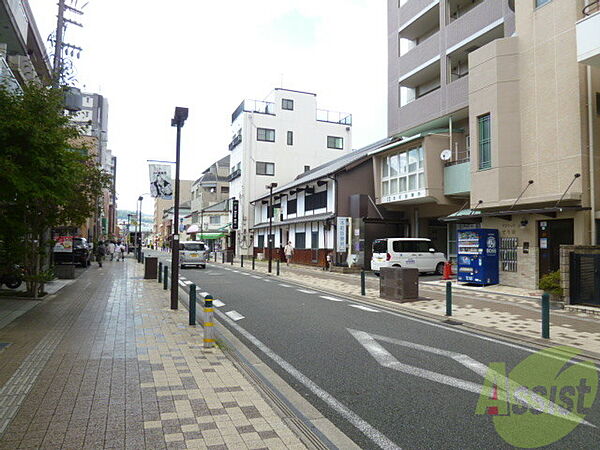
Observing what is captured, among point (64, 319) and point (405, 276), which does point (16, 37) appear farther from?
point (405, 276)

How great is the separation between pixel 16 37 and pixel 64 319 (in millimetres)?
10815

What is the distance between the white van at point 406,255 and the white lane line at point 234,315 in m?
11.3

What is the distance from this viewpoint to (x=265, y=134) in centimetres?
4812

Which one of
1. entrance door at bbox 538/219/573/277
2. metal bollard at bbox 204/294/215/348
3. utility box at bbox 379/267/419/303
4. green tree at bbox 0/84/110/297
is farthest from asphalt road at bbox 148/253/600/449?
entrance door at bbox 538/219/573/277

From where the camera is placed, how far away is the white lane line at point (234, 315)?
34.1ft

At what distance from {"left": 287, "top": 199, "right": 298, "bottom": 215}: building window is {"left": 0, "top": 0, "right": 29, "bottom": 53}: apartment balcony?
23.0 meters

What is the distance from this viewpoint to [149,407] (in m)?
4.53

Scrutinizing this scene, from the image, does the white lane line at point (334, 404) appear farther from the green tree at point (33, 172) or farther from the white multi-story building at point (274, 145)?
the white multi-story building at point (274, 145)

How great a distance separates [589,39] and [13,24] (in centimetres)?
1695

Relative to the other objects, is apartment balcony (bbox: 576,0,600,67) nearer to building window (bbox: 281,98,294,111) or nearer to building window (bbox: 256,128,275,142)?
building window (bbox: 256,128,275,142)

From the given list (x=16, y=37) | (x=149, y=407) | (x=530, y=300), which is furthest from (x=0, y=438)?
(x=16, y=37)

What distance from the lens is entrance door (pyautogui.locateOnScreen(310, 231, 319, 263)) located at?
31237mm

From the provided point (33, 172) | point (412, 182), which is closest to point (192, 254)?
point (412, 182)

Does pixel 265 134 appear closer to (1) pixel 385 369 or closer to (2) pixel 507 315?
(2) pixel 507 315
